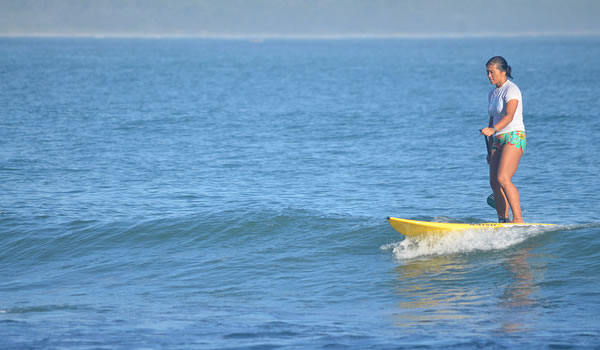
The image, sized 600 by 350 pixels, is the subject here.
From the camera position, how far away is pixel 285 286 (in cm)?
882

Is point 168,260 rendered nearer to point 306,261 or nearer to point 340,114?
point 306,261

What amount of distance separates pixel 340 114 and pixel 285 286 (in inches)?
892

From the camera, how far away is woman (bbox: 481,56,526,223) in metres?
8.91

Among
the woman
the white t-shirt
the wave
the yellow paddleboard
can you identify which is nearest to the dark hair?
the woman

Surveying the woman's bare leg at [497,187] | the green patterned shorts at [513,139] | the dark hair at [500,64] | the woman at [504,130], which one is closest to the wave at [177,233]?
the woman's bare leg at [497,187]

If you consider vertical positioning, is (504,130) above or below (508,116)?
below

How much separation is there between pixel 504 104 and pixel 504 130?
0.33 metres

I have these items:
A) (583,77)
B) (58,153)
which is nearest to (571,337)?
(58,153)

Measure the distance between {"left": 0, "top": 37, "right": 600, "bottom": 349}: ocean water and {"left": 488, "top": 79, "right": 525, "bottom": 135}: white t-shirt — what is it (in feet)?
5.01

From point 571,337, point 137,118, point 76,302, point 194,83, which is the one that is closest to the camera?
point 571,337

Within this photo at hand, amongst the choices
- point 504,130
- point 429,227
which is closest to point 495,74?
point 504,130

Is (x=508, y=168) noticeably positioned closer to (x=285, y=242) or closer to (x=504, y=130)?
(x=504, y=130)

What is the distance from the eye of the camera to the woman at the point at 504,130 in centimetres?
891

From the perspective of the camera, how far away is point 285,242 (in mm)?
10867
